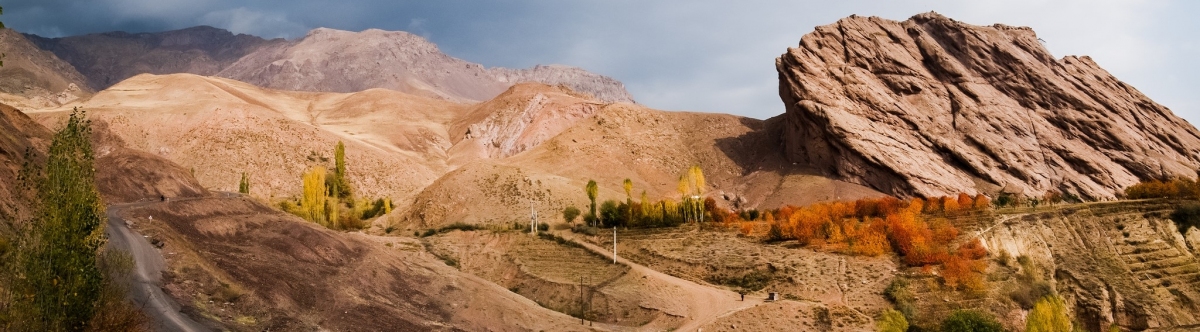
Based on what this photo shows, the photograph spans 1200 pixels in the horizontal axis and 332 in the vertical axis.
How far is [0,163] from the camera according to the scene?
31922 mm

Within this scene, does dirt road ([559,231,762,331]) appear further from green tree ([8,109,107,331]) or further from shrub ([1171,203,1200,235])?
green tree ([8,109,107,331])

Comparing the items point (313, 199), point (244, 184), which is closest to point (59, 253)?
point (313, 199)

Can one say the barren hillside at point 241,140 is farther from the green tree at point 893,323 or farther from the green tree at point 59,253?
the green tree at point 59,253

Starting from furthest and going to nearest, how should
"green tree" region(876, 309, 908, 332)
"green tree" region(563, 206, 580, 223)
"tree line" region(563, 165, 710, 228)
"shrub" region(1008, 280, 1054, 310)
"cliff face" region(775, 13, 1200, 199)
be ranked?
"cliff face" region(775, 13, 1200, 199), "green tree" region(563, 206, 580, 223), "tree line" region(563, 165, 710, 228), "shrub" region(1008, 280, 1054, 310), "green tree" region(876, 309, 908, 332)

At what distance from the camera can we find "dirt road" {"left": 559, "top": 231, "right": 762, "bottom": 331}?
4078 centimetres

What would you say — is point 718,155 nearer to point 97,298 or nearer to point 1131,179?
point 1131,179

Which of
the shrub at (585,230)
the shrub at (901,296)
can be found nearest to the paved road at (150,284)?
the shrub at (901,296)

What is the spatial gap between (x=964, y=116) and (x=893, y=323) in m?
43.3

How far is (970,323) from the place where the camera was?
36.2 metres

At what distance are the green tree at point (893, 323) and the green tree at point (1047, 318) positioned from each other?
5001mm

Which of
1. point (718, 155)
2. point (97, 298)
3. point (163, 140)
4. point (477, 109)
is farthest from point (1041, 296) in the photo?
point (477, 109)

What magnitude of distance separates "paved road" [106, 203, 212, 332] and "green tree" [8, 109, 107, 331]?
6.51 m

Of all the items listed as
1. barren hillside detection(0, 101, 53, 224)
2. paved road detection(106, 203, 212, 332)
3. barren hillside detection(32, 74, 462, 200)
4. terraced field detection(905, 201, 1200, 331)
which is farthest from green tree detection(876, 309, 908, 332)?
barren hillside detection(32, 74, 462, 200)

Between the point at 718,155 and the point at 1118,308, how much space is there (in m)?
47.2
